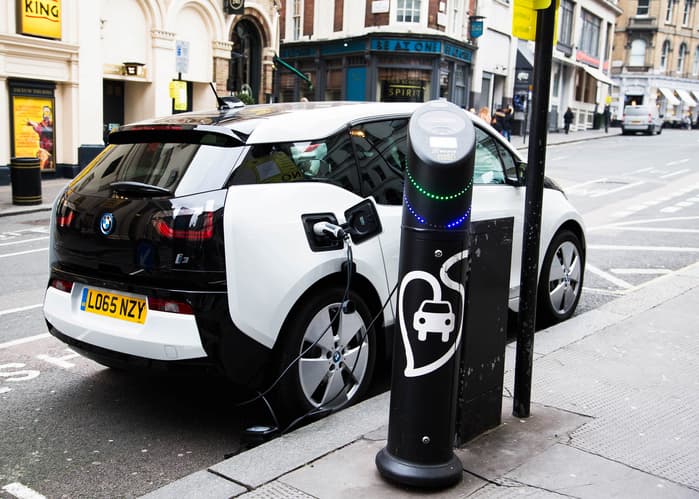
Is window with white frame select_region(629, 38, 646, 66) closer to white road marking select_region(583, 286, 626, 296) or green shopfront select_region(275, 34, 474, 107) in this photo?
green shopfront select_region(275, 34, 474, 107)

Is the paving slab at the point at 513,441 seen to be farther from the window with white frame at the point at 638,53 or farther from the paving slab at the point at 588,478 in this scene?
the window with white frame at the point at 638,53

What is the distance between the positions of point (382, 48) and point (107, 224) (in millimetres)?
31958

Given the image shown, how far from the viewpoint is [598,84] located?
60.2 metres

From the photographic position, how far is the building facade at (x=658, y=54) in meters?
70.8

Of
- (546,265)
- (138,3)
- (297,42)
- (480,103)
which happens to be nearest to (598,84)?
(480,103)

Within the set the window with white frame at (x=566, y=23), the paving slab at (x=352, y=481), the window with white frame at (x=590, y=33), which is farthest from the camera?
the window with white frame at (x=590, y=33)

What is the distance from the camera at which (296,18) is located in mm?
39156

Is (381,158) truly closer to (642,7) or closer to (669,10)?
(642,7)

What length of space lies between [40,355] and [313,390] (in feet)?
8.27

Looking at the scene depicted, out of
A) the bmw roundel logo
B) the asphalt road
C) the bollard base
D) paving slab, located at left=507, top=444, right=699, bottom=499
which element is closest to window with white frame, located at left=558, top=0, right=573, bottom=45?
the asphalt road

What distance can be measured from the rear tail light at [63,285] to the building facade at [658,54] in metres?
74.0

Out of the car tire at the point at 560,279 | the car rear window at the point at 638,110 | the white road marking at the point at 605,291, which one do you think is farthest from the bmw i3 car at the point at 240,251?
the car rear window at the point at 638,110

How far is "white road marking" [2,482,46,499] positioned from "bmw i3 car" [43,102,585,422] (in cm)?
78

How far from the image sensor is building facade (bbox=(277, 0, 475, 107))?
34.8 metres
